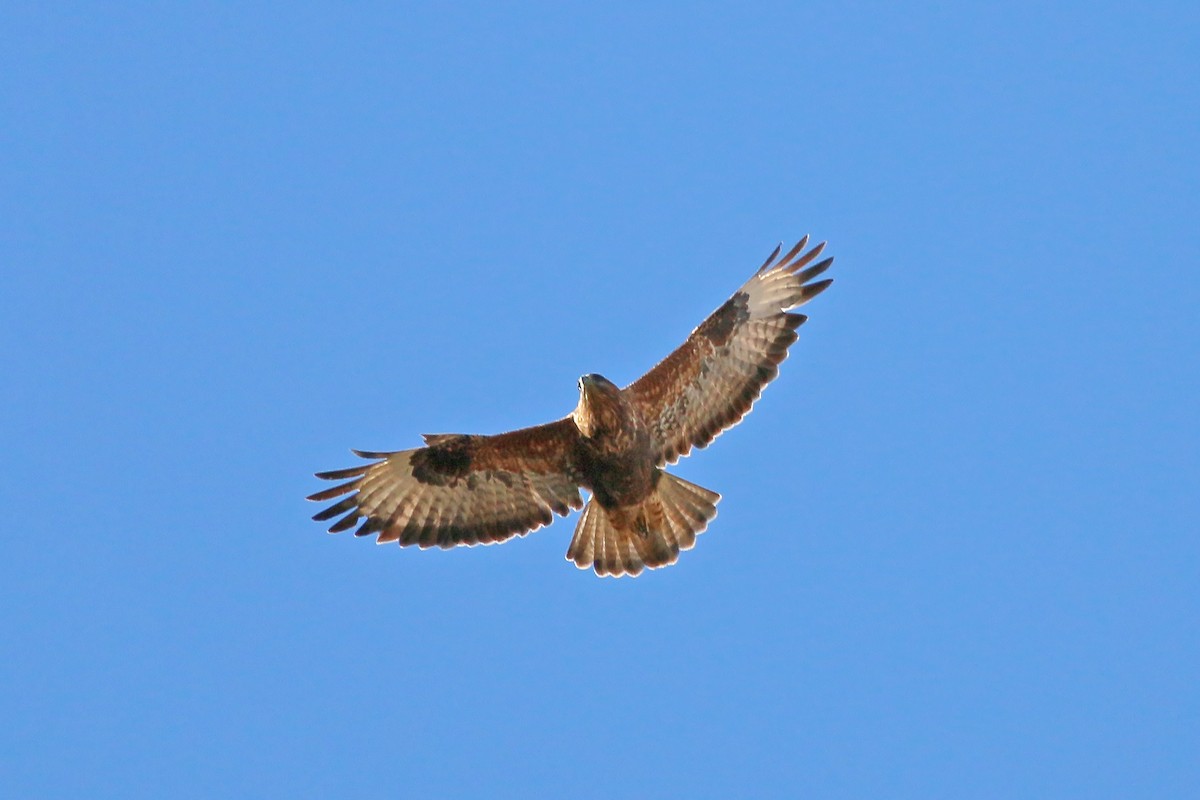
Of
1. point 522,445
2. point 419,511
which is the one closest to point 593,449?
point 522,445

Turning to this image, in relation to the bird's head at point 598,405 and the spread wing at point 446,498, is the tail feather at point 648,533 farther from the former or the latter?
the bird's head at point 598,405

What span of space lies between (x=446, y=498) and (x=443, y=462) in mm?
345

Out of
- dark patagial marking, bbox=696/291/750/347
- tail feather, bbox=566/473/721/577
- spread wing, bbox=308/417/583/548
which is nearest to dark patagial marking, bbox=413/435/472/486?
spread wing, bbox=308/417/583/548

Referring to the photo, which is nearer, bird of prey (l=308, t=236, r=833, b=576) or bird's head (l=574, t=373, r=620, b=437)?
bird's head (l=574, t=373, r=620, b=437)

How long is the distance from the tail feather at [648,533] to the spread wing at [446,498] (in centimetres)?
30

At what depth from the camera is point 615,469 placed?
A: 16.7 m

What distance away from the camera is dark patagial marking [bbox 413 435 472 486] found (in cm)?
1706

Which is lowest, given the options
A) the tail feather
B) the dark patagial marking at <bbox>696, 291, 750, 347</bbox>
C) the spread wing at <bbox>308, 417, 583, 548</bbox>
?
the tail feather

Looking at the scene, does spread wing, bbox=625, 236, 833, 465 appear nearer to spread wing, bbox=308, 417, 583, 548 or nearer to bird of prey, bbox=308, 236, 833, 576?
bird of prey, bbox=308, 236, 833, 576

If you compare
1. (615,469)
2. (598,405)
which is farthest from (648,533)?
(598,405)

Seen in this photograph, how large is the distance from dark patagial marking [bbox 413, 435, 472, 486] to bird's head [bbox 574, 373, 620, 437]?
122 centimetres

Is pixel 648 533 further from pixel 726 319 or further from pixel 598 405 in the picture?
pixel 726 319

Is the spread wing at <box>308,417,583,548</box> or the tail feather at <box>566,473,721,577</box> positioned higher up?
the spread wing at <box>308,417,583,548</box>

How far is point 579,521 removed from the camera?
57.0 ft
